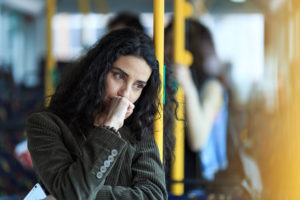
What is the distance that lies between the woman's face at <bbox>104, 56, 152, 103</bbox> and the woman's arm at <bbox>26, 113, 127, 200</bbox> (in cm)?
11

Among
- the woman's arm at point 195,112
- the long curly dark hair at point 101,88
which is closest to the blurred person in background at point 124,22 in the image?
the woman's arm at point 195,112

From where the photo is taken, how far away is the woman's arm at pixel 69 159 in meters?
0.89

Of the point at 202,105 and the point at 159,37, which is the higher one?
the point at 159,37

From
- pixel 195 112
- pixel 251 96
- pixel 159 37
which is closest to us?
pixel 159 37

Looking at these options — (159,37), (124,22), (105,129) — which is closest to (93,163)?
(105,129)

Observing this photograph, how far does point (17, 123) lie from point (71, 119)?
2404 millimetres

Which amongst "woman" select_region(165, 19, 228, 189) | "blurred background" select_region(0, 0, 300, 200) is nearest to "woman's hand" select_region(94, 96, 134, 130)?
"blurred background" select_region(0, 0, 300, 200)

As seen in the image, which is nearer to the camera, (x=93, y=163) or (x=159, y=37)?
(x=93, y=163)

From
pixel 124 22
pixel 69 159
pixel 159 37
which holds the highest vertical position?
pixel 124 22

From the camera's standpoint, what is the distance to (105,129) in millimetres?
935

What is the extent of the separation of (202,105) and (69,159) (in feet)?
4.55

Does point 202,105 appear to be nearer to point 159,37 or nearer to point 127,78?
point 159,37

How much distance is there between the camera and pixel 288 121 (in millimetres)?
1615

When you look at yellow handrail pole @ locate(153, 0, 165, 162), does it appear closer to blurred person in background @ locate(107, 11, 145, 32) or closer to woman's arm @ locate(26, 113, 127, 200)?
woman's arm @ locate(26, 113, 127, 200)
